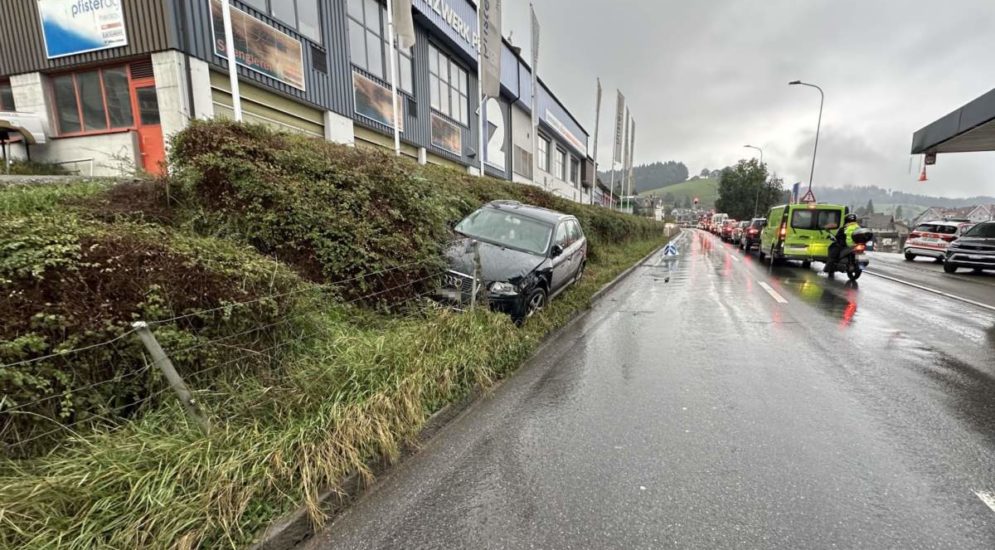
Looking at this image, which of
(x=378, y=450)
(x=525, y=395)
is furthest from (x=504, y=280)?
(x=378, y=450)

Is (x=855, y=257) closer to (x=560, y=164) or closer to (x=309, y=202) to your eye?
(x=309, y=202)

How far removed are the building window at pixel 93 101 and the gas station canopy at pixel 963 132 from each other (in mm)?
26744

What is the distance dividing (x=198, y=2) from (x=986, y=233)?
25033mm

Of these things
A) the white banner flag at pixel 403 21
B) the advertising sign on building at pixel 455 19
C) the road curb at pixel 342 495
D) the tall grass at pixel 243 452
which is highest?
the advertising sign on building at pixel 455 19

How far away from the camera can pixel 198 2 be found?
34.4 feet

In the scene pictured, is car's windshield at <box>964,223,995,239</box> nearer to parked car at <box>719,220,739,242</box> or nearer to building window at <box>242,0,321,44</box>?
parked car at <box>719,220,739,242</box>

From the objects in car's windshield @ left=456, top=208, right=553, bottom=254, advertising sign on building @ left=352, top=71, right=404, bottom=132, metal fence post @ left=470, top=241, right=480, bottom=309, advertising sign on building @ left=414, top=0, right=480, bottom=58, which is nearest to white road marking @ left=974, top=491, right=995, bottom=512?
metal fence post @ left=470, top=241, right=480, bottom=309

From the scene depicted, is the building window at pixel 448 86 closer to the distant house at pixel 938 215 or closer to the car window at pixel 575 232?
the car window at pixel 575 232


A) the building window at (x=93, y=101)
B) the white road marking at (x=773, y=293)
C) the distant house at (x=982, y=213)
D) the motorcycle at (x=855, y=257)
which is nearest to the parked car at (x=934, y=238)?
the motorcycle at (x=855, y=257)

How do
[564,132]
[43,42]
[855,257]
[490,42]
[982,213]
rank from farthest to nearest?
[564,132], [982,213], [490,42], [855,257], [43,42]

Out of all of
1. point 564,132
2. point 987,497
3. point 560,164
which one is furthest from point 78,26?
point 560,164

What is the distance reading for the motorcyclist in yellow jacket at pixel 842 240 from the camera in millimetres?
11906

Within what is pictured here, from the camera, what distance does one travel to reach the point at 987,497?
8.23 ft

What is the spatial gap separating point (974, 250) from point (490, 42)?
18.4 meters
